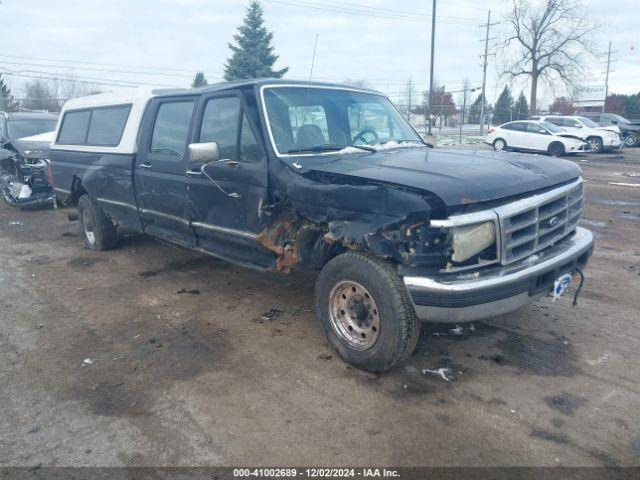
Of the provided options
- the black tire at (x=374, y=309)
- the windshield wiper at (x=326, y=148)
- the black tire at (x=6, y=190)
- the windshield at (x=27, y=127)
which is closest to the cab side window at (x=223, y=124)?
the windshield wiper at (x=326, y=148)

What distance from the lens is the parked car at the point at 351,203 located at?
321 centimetres

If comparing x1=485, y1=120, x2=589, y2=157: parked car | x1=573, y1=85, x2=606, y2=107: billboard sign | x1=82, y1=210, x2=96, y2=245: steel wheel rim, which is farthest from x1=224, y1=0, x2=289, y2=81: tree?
x1=573, y1=85, x2=606, y2=107: billboard sign

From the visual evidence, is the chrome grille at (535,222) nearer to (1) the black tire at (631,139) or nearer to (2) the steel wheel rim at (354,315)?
(2) the steel wheel rim at (354,315)

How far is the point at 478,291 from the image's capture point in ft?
10.3

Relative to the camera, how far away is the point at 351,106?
490 centimetres

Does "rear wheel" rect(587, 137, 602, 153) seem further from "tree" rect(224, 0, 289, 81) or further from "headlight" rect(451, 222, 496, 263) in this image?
"headlight" rect(451, 222, 496, 263)

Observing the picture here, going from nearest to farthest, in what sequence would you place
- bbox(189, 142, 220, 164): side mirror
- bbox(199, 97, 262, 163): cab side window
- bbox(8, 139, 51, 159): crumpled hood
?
bbox(189, 142, 220, 164): side mirror
bbox(199, 97, 262, 163): cab side window
bbox(8, 139, 51, 159): crumpled hood

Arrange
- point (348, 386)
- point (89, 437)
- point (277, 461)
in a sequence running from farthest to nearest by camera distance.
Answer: point (348, 386) < point (89, 437) < point (277, 461)

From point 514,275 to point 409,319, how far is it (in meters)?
0.73

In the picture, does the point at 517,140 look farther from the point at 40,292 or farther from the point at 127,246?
the point at 40,292

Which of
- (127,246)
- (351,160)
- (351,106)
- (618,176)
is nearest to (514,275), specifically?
(351,160)

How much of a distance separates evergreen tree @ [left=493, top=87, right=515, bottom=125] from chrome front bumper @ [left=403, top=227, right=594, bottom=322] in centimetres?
4979

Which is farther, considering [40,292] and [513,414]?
[40,292]

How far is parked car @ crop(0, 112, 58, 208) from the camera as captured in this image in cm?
1045
